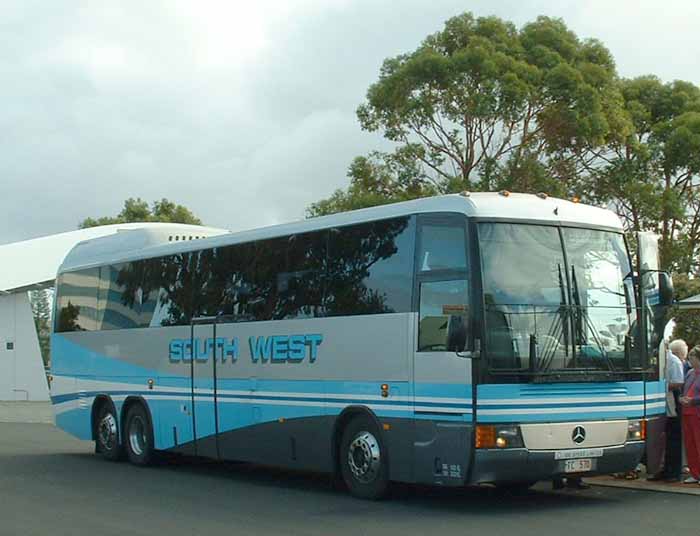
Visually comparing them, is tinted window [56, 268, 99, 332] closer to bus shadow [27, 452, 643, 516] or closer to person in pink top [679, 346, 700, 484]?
bus shadow [27, 452, 643, 516]

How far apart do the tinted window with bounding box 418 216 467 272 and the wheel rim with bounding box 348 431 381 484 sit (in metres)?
2.22

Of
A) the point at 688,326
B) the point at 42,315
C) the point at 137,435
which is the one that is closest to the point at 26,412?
the point at 42,315

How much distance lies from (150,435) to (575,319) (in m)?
8.76

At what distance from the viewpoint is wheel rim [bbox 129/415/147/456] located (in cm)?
2016

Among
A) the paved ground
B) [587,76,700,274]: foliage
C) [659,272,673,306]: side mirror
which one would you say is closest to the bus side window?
[659,272,673,306]: side mirror

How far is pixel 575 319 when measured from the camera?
13.5 meters

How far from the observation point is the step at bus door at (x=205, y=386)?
1777 centimetres

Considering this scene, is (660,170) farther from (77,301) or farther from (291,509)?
(291,509)

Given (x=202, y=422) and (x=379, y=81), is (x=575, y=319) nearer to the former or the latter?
(x=202, y=422)

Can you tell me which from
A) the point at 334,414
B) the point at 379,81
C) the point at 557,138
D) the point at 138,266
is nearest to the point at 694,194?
the point at 557,138

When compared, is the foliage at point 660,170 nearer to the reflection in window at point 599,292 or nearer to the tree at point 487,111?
the tree at point 487,111

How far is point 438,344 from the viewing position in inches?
527

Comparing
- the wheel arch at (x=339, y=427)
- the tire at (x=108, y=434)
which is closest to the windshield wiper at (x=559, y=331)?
the wheel arch at (x=339, y=427)

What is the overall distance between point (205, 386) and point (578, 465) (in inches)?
263
